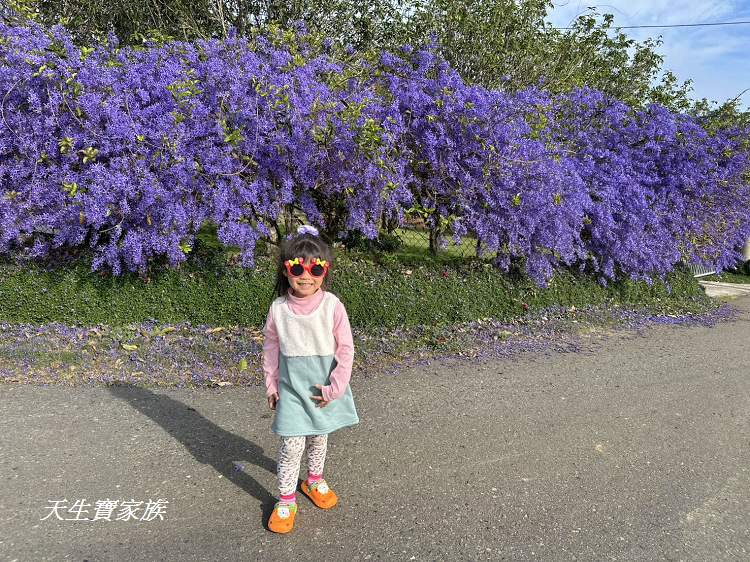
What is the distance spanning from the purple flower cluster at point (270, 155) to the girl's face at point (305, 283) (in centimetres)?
239

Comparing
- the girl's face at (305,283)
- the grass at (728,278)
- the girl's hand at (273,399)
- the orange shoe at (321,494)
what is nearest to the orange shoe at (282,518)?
the orange shoe at (321,494)

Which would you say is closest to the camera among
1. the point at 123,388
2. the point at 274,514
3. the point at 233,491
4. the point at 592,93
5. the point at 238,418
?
the point at 274,514

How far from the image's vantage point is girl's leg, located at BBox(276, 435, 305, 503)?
2.59 metres

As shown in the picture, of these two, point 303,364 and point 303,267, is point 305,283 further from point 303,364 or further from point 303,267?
point 303,364

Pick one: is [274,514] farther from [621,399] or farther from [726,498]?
[621,399]

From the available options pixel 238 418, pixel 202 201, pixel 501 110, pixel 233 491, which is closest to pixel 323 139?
pixel 202 201

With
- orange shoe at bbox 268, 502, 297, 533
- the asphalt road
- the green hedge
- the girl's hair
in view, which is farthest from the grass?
orange shoe at bbox 268, 502, 297, 533

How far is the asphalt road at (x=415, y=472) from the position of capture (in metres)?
2.46

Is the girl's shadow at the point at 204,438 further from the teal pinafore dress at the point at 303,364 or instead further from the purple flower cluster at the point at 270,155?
the purple flower cluster at the point at 270,155

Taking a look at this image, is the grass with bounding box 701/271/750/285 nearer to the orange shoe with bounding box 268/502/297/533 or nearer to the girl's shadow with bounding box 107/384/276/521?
the girl's shadow with bounding box 107/384/276/521

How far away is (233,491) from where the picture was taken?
282 cm

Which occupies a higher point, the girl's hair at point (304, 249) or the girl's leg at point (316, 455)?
the girl's hair at point (304, 249)

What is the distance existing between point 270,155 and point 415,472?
307cm

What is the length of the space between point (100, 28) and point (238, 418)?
7.49 m
